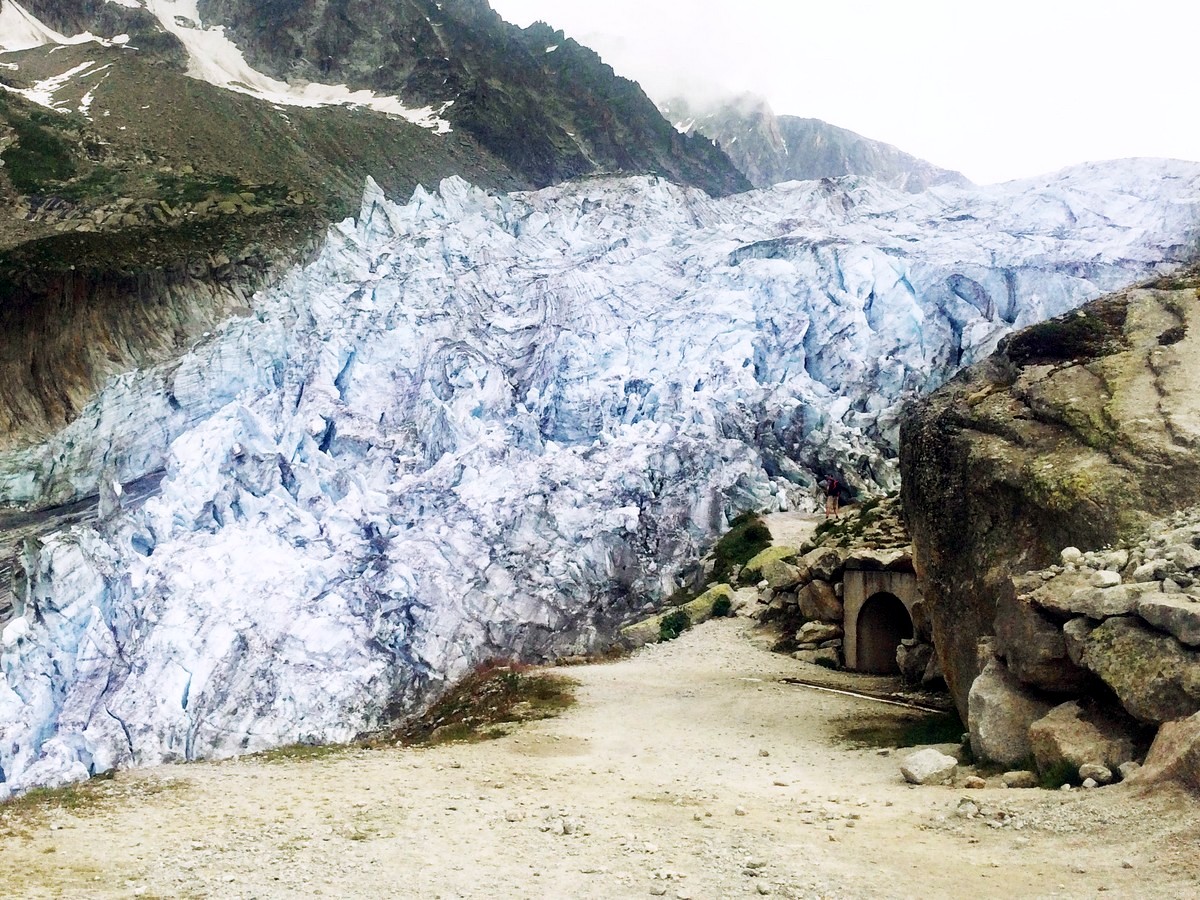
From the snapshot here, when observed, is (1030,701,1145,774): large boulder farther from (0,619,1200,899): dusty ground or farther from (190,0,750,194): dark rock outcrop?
(190,0,750,194): dark rock outcrop

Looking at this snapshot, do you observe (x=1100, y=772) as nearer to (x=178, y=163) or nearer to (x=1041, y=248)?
(x=1041, y=248)

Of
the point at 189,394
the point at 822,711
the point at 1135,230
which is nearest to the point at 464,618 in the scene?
the point at 822,711

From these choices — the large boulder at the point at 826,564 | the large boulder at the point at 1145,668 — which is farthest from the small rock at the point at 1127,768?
the large boulder at the point at 826,564

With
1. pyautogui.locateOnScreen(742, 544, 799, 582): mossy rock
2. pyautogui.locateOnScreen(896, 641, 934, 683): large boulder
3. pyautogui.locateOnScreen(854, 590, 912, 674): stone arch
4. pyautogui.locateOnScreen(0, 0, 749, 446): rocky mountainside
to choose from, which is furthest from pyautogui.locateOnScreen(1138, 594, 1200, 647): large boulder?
pyautogui.locateOnScreen(0, 0, 749, 446): rocky mountainside

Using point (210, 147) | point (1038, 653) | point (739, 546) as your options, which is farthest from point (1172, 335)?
point (210, 147)

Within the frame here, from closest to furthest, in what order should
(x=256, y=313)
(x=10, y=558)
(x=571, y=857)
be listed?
(x=571, y=857), (x=10, y=558), (x=256, y=313)

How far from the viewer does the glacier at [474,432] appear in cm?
1587

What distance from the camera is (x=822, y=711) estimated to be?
1030 centimetres

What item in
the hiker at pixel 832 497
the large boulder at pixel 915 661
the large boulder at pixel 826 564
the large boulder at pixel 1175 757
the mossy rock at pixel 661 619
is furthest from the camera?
the hiker at pixel 832 497

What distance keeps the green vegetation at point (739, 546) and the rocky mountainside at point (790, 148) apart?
80310 millimetres

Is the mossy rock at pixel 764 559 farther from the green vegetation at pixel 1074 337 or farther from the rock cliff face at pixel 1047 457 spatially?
the green vegetation at pixel 1074 337

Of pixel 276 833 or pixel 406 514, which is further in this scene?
pixel 406 514

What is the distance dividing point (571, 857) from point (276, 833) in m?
1.86

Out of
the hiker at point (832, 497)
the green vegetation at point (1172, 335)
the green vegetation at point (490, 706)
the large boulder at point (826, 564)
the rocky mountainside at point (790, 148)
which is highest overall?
the rocky mountainside at point (790, 148)
